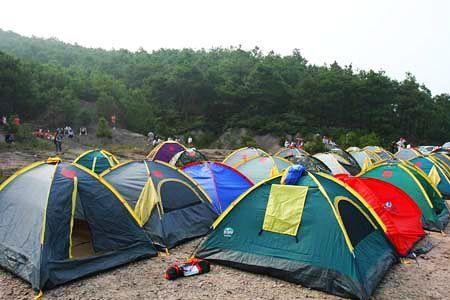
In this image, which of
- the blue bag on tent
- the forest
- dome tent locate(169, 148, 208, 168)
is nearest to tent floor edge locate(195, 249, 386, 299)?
the blue bag on tent

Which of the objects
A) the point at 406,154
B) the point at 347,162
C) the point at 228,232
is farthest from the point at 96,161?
the point at 406,154

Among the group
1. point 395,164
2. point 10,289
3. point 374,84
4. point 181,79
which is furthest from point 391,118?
point 10,289

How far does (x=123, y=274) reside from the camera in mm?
5613

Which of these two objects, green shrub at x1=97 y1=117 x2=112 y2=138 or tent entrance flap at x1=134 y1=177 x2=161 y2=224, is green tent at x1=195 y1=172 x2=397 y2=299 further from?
green shrub at x1=97 y1=117 x2=112 y2=138

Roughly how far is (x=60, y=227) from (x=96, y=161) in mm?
6488

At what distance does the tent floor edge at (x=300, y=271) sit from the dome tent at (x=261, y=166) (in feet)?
15.2

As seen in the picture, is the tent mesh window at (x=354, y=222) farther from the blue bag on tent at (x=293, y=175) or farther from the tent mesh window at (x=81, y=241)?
the tent mesh window at (x=81, y=241)

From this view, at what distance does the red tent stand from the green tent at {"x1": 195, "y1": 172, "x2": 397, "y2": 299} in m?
0.44

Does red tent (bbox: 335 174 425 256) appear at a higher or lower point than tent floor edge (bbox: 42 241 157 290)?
higher

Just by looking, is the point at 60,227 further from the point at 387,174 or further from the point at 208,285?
the point at 387,174

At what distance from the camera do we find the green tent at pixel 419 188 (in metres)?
8.61

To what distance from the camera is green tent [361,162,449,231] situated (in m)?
8.61

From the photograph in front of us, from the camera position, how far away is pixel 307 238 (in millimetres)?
5527

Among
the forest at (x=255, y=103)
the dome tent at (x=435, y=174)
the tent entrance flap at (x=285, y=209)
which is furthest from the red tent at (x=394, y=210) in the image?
the forest at (x=255, y=103)
